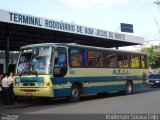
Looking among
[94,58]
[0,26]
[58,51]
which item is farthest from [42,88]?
[0,26]

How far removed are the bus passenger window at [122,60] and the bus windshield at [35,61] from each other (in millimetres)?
6943

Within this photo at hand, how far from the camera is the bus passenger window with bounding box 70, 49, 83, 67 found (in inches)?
786

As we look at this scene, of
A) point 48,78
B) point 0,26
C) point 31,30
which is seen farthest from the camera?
point 31,30

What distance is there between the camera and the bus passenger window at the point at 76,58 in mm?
19969

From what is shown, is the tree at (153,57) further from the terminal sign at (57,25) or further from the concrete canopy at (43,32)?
the terminal sign at (57,25)

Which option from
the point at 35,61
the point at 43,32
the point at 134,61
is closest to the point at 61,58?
the point at 35,61

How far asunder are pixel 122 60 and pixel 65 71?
22.0 feet

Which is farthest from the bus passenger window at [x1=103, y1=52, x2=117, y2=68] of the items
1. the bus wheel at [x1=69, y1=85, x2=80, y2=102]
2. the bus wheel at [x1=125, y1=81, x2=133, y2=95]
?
the bus wheel at [x1=69, y1=85, x2=80, y2=102]

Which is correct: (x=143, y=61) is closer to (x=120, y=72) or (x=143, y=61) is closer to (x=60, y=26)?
(x=120, y=72)

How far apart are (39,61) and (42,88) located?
4.43 ft

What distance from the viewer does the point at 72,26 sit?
87.8 ft

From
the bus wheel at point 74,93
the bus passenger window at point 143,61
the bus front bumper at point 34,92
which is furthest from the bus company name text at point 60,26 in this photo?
the bus wheel at point 74,93

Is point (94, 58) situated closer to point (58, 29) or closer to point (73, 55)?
point (73, 55)

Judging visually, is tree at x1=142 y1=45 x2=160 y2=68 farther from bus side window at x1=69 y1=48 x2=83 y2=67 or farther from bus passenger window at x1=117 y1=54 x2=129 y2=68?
bus side window at x1=69 y1=48 x2=83 y2=67
